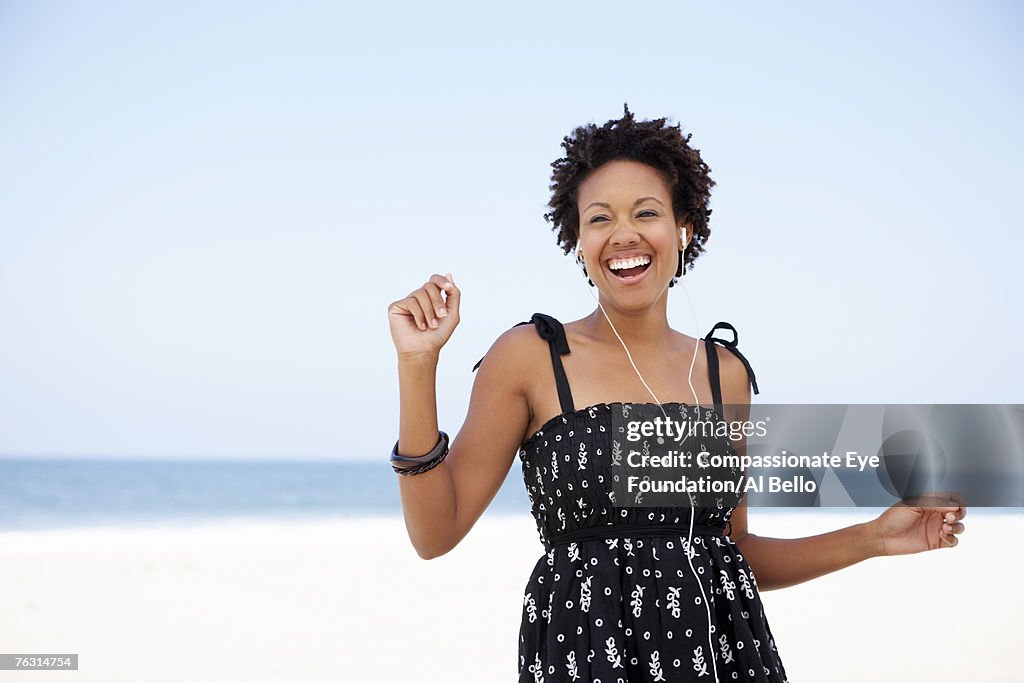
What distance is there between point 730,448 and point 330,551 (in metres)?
10.6

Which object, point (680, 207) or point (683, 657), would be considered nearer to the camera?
point (683, 657)

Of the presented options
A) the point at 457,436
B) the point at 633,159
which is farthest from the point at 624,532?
the point at 633,159

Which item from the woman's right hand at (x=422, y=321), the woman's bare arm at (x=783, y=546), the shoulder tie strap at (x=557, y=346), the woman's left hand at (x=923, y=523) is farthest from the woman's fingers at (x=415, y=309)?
the woman's left hand at (x=923, y=523)

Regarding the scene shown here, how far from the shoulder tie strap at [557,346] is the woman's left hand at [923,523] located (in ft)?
2.20

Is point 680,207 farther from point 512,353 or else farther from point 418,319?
point 418,319

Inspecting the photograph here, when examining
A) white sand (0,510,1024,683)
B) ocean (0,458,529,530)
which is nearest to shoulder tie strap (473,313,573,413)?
white sand (0,510,1024,683)

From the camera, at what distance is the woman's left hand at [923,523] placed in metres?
2.10

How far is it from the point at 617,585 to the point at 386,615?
613 cm

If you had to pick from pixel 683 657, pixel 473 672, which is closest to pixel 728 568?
pixel 683 657

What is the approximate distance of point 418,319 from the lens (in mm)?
1848

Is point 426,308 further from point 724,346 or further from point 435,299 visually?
point 724,346

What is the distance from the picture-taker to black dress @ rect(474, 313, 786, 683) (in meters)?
1.92

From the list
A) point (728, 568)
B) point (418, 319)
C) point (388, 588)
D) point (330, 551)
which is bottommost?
point (728, 568)

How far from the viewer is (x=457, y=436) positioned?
6.70 feet
